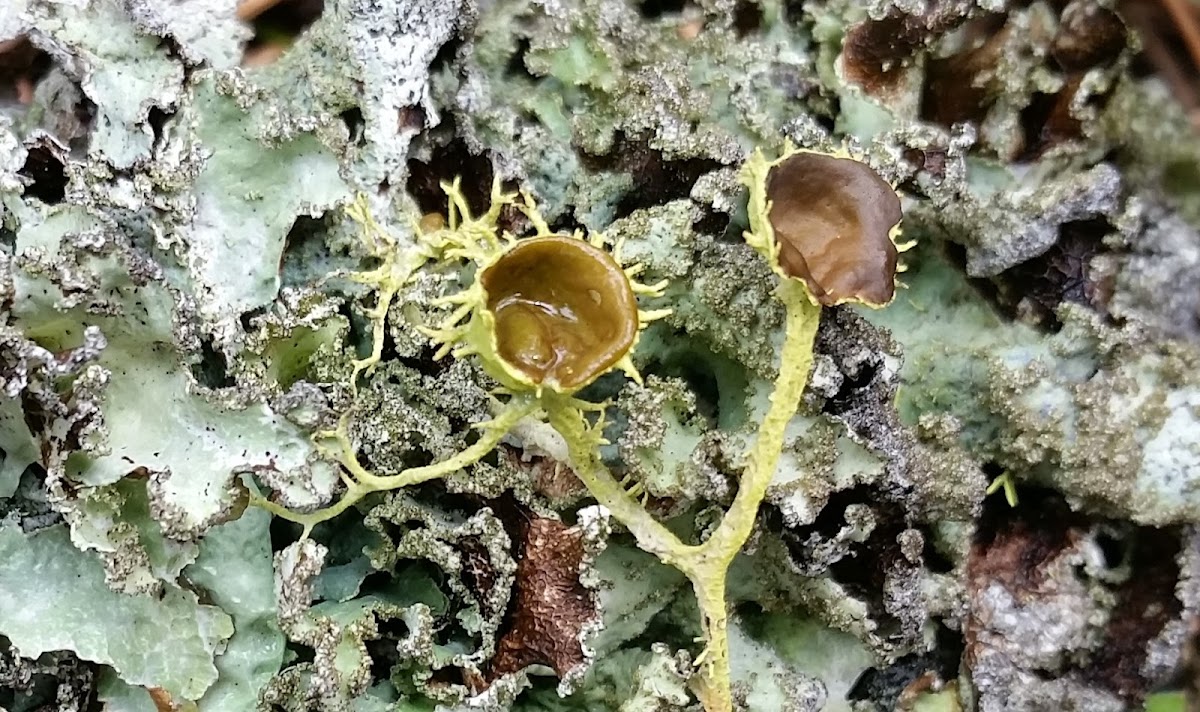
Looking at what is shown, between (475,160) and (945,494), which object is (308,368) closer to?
(475,160)

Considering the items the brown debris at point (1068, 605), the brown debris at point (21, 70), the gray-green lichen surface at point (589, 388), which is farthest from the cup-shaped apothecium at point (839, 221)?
the brown debris at point (21, 70)

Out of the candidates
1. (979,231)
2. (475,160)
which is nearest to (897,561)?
(979,231)

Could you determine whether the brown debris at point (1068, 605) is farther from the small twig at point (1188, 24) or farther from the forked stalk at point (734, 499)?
the small twig at point (1188, 24)

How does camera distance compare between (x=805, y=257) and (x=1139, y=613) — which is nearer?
(x=805, y=257)

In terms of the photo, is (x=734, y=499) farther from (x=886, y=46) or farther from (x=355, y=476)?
(x=886, y=46)

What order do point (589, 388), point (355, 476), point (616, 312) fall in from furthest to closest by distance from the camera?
point (589, 388)
point (355, 476)
point (616, 312)

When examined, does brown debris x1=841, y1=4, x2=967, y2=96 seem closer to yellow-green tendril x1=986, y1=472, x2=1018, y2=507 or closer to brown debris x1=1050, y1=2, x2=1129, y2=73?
brown debris x1=1050, y1=2, x2=1129, y2=73

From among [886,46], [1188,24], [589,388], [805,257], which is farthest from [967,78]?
[589,388]
